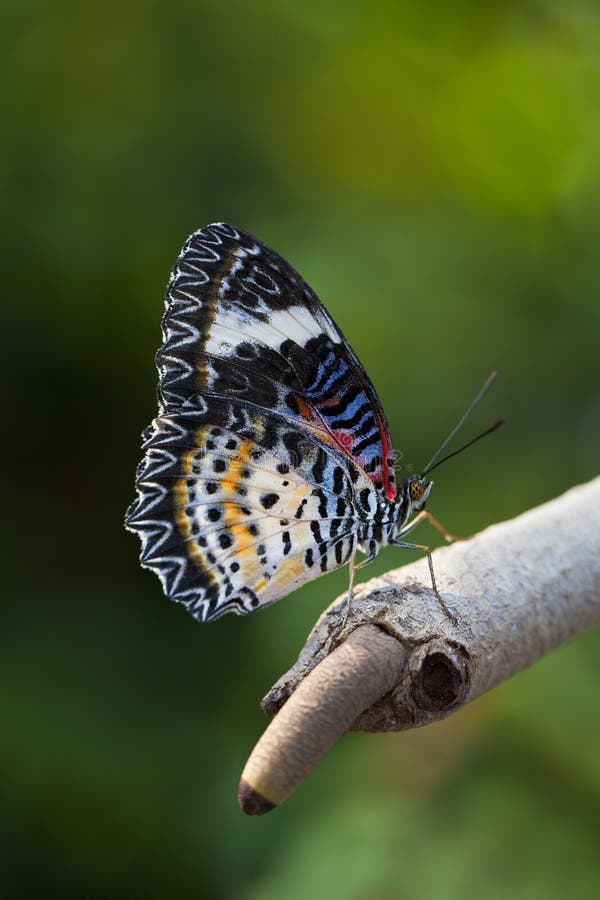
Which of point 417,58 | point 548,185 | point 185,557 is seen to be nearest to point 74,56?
point 417,58

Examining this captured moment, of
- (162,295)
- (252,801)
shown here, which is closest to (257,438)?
(252,801)

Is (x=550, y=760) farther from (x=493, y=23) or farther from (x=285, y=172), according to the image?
(x=493, y=23)

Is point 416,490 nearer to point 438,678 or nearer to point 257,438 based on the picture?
point 257,438

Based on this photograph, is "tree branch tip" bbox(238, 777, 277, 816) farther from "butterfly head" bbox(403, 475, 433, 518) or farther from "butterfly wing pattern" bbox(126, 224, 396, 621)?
"butterfly head" bbox(403, 475, 433, 518)

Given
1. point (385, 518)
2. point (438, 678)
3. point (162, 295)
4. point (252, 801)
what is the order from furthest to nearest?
point (162, 295) < point (385, 518) < point (438, 678) < point (252, 801)

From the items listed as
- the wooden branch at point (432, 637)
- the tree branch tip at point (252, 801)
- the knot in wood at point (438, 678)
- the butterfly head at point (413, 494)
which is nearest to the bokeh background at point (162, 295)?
the butterfly head at point (413, 494)
